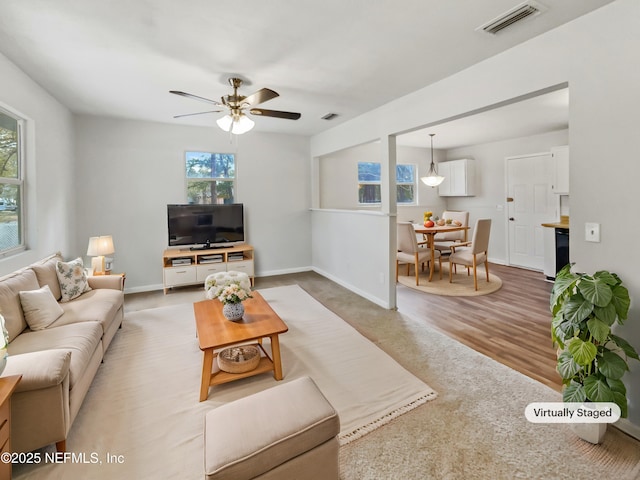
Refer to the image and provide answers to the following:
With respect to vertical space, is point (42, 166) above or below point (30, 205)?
above

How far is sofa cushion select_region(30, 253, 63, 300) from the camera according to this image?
2.70 meters

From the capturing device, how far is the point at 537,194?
19.2ft

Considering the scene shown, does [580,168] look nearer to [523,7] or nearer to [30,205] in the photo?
[523,7]

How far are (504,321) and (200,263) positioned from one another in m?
4.19

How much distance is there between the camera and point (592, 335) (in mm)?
1612

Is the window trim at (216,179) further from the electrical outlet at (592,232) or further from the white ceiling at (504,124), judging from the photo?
the electrical outlet at (592,232)

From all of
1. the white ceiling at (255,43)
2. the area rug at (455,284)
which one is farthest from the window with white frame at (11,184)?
the area rug at (455,284)

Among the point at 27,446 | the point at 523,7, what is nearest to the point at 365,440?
the point at 27,446

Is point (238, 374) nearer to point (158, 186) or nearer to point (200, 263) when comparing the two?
point (200, 263)

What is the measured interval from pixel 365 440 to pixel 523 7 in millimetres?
2812

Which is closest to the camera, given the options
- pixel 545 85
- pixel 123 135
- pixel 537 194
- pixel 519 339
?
pixel 545 85

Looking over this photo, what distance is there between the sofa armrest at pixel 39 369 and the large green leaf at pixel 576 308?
2722 mm

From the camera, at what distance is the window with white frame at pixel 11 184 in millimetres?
2791

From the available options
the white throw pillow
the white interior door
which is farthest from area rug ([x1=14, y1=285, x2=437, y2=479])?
the white interior door
